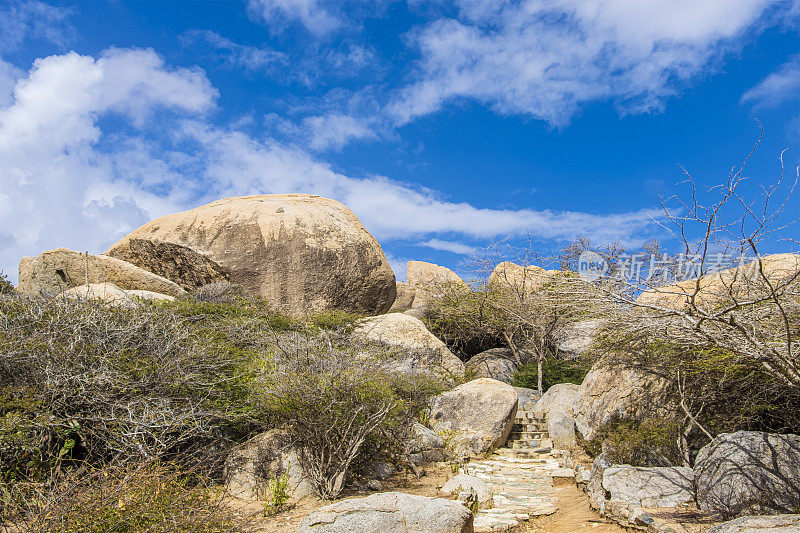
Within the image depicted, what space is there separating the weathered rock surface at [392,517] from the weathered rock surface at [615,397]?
4.77m

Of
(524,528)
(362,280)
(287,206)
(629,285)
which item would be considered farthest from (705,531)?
(287,206)

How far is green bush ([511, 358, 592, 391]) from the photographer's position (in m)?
15.4

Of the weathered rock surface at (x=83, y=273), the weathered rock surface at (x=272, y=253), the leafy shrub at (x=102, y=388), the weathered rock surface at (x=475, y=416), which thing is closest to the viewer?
the leafy shrub at (x=102, y=388)

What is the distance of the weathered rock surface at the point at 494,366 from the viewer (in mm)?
16734

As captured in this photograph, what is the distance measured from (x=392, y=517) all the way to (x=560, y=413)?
25.7 feet

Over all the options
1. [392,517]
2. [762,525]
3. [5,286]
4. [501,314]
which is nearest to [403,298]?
[501,314]

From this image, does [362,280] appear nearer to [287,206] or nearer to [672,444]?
[287,206]

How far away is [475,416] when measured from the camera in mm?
11094

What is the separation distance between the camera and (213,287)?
14.9m

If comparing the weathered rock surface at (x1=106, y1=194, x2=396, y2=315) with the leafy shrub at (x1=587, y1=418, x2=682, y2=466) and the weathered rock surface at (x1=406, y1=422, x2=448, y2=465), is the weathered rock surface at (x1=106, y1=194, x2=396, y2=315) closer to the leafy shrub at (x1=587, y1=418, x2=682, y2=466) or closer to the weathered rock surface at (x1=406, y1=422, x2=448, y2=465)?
the weathered rock surface at (x1=406, y1=422, x2=448, y2=465)

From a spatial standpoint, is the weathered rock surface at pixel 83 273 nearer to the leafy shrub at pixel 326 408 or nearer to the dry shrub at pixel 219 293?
the dry shrub at pixel 219 293

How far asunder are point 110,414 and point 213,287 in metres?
8.57

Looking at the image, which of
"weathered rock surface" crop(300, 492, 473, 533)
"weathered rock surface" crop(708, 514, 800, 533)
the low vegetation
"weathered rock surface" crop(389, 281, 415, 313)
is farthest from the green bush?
"weathered rock surface" crop(300, 492, 473, 533)

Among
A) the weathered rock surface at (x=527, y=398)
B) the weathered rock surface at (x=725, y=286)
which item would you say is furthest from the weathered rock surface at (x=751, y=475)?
the weathered rock surface at (x=527, y=398)
